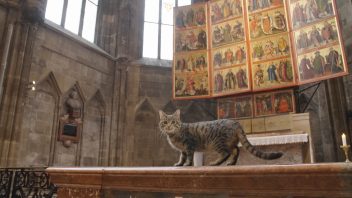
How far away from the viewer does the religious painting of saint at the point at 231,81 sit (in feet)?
35.1

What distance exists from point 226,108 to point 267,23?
129 inches

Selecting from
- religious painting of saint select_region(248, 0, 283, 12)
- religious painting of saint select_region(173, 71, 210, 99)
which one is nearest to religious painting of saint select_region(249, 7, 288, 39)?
religious painting of saint select_region(248, 0, 283, 12)

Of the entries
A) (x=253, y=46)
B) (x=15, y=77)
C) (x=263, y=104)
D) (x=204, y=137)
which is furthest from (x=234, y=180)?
(x=253, y=46)

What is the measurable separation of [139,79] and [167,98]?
4.91 feet

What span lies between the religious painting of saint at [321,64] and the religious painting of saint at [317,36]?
0.19m

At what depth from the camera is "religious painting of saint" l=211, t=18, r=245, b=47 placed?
441 inches

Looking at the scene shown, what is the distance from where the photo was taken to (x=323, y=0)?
9.47 m

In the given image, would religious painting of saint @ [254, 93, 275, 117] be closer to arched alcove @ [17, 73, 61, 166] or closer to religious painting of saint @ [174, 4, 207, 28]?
religious painting of saint @ [174, 4, 207, 28]

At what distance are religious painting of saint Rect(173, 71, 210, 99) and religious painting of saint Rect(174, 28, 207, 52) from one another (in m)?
1.10

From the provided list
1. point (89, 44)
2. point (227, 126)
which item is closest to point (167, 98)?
point (89, 44)

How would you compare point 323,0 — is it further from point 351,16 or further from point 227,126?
point 227,126

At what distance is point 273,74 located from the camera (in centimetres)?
1018

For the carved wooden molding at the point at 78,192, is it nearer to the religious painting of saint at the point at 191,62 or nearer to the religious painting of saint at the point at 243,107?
the religious painting of saint at the point at 243,107

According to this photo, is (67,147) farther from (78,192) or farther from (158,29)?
(78,192)
